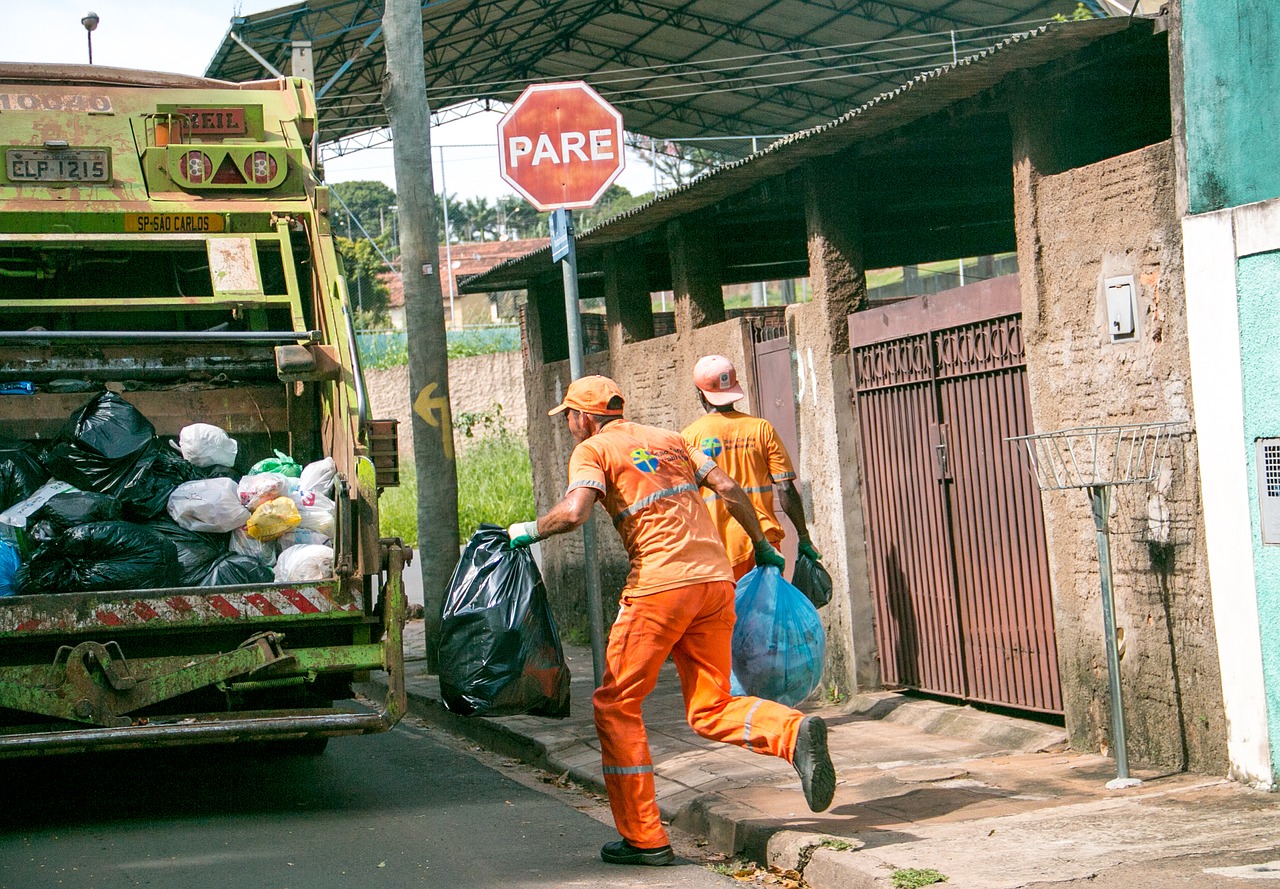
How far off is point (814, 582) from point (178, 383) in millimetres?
3158

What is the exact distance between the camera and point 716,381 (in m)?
6.82

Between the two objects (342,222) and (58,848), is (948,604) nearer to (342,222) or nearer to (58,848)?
(58,848)

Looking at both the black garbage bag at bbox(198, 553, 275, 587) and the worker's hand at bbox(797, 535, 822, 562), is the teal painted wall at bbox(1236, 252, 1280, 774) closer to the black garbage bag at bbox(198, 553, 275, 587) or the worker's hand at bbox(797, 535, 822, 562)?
the worker's hand at bbox(797, 535, 822, 562)

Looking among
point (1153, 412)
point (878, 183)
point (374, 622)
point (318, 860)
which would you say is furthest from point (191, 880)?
point (878, 183)

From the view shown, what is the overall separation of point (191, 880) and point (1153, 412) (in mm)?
3713

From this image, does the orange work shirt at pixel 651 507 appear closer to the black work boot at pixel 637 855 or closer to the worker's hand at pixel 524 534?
the worker's hand at pixel 524 534

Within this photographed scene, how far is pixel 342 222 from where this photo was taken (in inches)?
2714

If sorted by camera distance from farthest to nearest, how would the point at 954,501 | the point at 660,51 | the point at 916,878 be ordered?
the point at 660,51, the point at 954,501, the point at 916,878

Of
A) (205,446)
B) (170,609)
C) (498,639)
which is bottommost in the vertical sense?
(498,639)

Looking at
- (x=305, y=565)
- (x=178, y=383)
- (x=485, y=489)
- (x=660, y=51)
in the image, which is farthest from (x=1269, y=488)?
(x=660, y=51)

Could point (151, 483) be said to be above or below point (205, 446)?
below

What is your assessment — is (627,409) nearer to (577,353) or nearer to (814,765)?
(577,353)

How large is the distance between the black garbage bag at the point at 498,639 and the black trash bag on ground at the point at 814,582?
4.13 ft

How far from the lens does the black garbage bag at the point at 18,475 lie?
248 inches
